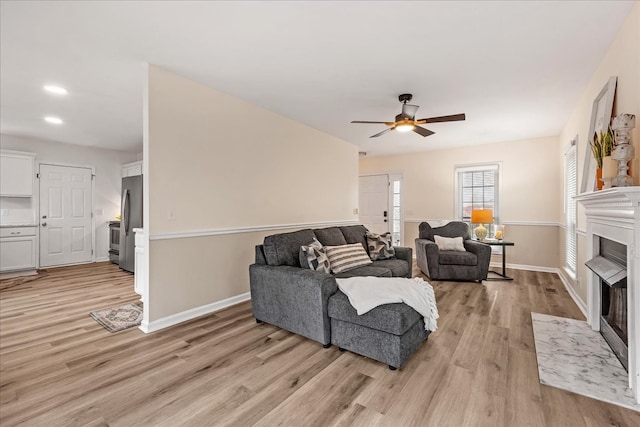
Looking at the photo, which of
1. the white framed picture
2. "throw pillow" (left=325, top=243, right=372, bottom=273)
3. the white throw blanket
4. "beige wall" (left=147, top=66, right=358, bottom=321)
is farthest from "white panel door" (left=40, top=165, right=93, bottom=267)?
the white framed picture

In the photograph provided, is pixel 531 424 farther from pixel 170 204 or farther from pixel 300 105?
pixel 300 105

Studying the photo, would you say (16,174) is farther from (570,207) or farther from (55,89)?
(570,207)

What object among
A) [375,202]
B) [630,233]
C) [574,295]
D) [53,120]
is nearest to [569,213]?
[574,295]

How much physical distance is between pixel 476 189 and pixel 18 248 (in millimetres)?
8774

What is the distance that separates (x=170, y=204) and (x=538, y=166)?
20.5 ft

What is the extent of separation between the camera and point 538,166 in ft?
18.5

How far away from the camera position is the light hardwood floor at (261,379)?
176 centimetres

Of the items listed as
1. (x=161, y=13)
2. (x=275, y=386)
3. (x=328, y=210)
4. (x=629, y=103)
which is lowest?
(x=275, y=386)

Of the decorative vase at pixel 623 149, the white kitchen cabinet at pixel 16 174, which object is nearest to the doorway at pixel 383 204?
the decorative vase at pixel 623 149

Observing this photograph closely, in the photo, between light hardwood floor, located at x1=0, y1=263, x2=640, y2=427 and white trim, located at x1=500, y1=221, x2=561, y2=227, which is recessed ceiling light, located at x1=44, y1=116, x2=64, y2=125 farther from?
white trim, located at x1=500, y1=221, x2=561, y2=227

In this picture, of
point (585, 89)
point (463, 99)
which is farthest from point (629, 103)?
point (463, 99)

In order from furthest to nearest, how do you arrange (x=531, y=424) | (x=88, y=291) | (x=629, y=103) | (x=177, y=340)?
(x=88, y=291), (x=177, y=340), (x=629, y=103), (x=531, y=424)

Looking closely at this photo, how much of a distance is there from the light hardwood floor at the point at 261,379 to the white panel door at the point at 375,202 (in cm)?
Answer: 419

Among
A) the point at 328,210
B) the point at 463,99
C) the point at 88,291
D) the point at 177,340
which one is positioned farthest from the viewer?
the point at 328,210
